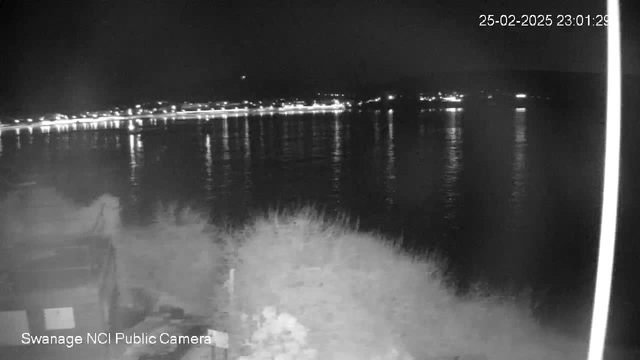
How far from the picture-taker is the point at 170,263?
871 centimetres

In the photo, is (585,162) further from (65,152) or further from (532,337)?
(65,152)

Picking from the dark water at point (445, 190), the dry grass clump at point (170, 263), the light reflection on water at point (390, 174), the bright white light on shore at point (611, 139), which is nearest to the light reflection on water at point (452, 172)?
the dark water at point (445, 190)

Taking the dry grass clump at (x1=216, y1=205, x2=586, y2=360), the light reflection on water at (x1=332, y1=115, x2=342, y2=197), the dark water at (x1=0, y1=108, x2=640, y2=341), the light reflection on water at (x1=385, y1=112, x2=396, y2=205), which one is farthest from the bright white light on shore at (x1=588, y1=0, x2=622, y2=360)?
the light reflection on water at (x1=332, y1=115, x2=342, y2=197)

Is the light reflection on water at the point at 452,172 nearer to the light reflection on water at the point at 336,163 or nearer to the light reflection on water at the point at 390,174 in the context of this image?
the light reflection on water at the point at 390,174

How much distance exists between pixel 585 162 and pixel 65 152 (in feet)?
83.3

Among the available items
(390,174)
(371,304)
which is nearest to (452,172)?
(390,174)

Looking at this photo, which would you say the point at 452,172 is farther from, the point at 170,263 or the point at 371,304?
the point at 371,304

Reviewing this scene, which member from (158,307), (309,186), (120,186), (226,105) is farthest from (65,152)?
(226,105)

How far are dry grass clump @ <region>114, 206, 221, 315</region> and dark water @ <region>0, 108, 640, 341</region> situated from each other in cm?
168

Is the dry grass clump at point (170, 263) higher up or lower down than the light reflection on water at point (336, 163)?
lower down

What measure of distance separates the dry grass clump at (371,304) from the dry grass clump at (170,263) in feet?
1.13

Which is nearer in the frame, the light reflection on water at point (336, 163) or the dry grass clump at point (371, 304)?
the dry grass clump at point (371, 304)

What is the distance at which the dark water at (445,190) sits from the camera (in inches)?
339

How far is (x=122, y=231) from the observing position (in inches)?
440
